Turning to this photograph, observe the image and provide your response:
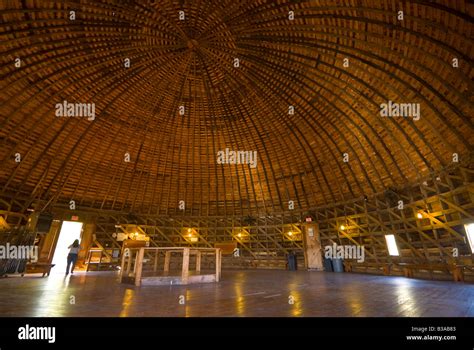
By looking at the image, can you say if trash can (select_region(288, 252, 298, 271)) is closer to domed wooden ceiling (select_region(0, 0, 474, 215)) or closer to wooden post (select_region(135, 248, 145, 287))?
domed wooden ceiling (select_region(0, 0, 474, 215))

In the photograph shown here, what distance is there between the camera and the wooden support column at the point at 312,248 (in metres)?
21.5

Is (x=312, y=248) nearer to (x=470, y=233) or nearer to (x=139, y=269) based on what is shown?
(x=470, y=233)

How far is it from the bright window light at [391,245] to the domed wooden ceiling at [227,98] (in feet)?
11.8

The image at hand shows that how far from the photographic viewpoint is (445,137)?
13531 mm

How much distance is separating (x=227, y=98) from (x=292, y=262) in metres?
16.0

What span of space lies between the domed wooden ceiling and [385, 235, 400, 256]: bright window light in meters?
3.60

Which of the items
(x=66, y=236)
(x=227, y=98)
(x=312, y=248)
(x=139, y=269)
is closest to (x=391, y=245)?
(x=312, y=248)

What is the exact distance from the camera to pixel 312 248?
2206cm

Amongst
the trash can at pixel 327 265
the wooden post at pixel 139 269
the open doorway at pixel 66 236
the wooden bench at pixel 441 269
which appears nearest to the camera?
the wooden post at pixel 139 269

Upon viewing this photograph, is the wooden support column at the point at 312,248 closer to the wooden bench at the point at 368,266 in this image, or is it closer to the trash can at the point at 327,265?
the trash can at the point at 327,265

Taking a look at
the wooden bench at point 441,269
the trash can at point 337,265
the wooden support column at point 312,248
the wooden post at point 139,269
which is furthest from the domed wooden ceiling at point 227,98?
the wooden post at point 139,269

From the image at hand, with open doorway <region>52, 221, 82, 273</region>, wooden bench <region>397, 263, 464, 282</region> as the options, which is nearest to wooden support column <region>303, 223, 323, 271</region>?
wooden bench <region>397, 263, 464, 282</region>
